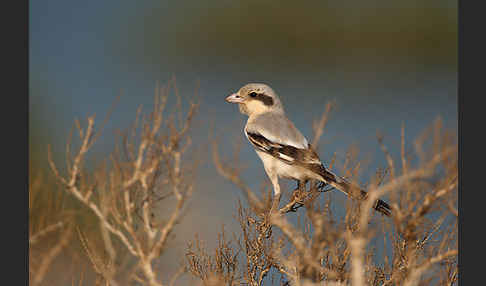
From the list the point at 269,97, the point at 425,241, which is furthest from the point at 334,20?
the point at 425,241

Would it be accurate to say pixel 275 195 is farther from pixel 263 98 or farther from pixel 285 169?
pixel 263 98

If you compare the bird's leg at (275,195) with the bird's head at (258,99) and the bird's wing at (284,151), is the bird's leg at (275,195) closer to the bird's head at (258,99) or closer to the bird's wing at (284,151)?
the bird's wing at (284,151)

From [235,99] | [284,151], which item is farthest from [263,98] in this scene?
[284,151]

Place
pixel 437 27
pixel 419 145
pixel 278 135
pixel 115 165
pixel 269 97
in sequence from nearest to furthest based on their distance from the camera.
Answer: pixel 419 145 < pixel 115 165 < pixel 278 135 < pixel 269 97 < pixel 437 27

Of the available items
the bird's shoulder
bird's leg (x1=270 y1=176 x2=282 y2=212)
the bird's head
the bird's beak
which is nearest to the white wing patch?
the bird's shoulder

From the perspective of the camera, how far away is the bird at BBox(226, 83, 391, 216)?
5.40 metres

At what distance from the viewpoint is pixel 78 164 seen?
386cm

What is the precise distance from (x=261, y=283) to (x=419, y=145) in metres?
2.15

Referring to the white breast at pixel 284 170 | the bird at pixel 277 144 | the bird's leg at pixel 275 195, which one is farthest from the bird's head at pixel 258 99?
the bird's leg at pixel 275 195

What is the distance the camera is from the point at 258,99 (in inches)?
254

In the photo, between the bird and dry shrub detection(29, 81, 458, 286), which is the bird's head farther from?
dry shrub detection(29, 81, 458, 286)

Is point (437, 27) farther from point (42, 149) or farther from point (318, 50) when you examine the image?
point (42, 149)

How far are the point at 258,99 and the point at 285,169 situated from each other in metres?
1.07

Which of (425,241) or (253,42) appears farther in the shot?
(253,42)
